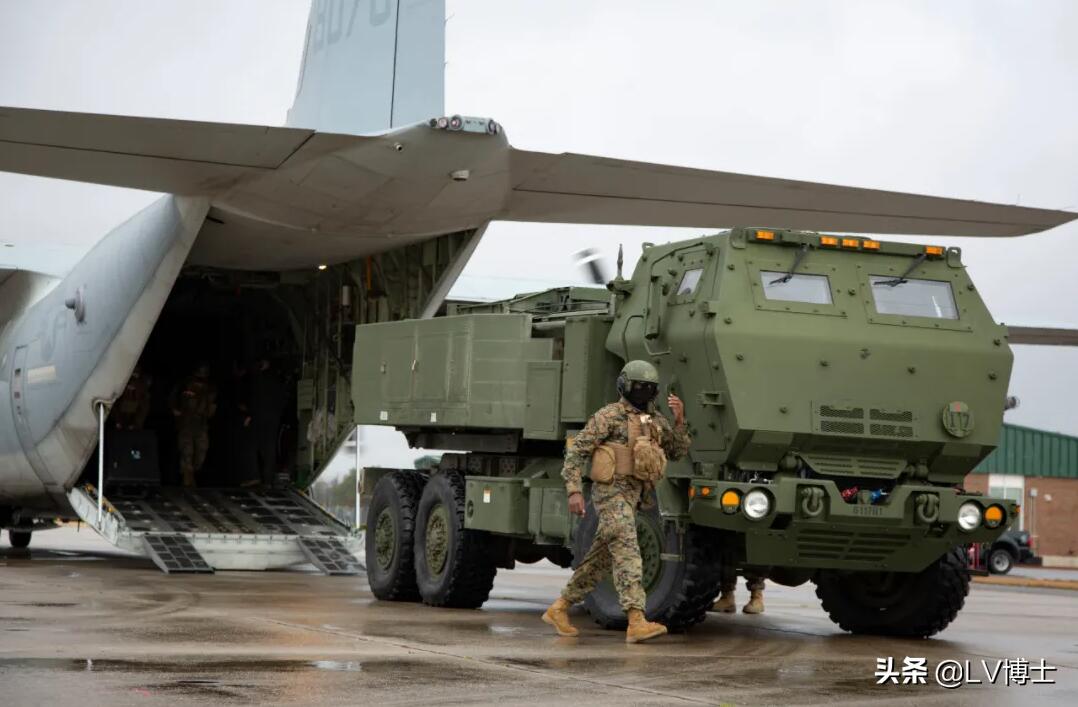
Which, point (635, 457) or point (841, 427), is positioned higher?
point (841, 427)

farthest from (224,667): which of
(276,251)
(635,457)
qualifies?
(276,251)

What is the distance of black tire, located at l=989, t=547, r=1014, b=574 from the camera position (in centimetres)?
2744

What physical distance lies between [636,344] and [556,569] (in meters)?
12.0

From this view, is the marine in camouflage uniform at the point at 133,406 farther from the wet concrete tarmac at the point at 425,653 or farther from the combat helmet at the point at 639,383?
the combat helmet at the point at 639,383

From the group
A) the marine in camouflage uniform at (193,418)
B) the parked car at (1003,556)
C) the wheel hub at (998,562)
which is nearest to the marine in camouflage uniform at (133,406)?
the marine in camouflage uniform at (193,418)

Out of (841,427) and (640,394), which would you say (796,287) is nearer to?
(841,427)

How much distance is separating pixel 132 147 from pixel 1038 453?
36.3 meters

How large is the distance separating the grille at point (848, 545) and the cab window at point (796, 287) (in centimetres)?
157

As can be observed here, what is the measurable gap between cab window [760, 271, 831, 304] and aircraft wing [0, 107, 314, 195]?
4450 millimetres

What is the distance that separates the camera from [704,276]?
10.2 m

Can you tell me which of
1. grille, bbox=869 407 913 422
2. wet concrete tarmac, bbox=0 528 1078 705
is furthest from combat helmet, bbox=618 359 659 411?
Result: wet concrete tarmac, bbox=0 528 1078 705

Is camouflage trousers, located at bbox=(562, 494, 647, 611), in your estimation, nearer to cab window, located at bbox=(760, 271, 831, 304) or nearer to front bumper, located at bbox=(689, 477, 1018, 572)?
front bumper, located at bbox=(689, 477, 1018, 572)

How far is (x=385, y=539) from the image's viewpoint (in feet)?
44.7

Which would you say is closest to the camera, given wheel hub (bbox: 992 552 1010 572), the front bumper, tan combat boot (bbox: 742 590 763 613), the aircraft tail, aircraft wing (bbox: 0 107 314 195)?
the front bumper
